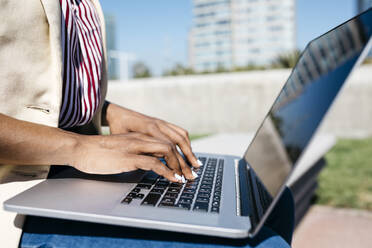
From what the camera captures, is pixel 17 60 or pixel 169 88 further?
pixel 169 88

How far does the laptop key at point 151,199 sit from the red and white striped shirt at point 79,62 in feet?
1.34

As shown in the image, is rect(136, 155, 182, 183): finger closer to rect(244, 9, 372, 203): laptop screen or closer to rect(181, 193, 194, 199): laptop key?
rect(181, 193, 194, 199): laptop key

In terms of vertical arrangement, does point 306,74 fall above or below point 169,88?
above

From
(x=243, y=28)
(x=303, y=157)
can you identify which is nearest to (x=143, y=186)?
(x=303, y=157)

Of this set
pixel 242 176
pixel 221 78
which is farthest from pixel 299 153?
pixel 221 78

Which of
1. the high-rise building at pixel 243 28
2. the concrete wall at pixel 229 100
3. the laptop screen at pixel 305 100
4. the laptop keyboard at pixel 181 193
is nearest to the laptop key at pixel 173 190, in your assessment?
the laptop keyboard at pixel 181 193

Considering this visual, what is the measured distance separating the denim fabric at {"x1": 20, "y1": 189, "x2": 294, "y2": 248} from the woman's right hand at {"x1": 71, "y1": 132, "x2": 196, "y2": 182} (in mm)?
129

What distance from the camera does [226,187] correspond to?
2.79ft

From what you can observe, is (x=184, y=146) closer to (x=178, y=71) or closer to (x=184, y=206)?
(x=184, y=206)

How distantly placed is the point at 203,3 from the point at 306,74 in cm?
9180

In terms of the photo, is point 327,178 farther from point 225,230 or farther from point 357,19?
point 225,230

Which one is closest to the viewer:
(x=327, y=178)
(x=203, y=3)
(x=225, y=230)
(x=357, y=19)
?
(x=225, y=230)

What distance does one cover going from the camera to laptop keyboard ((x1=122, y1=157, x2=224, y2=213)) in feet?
2.22

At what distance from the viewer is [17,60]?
30.7 inches
